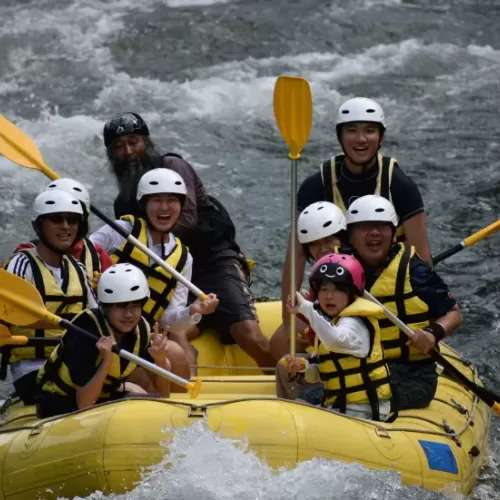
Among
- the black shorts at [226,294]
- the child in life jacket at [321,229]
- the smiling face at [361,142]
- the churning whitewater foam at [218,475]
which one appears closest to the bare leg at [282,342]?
the black shorts at [226,294]

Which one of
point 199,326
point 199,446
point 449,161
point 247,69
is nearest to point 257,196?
point 449,161

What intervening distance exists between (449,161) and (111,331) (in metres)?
7.28

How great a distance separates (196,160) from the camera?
12.8 metres

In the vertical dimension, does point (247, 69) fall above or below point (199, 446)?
above

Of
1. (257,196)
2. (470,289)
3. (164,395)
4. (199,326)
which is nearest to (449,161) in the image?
(257,196)

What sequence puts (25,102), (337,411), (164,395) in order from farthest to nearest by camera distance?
(25,102) < (164,395) < (337,411)

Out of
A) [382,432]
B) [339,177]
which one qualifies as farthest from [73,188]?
[382,432]

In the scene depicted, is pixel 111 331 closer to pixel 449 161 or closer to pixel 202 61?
pixel 449 161

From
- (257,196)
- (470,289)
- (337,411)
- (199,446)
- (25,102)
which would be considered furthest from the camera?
(25,102)

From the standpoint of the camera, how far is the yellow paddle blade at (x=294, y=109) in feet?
21.8

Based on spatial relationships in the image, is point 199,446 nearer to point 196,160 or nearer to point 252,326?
point 252,326

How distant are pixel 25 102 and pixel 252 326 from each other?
718 cm

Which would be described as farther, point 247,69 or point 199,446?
point 247,69

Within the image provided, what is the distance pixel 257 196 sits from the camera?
12047 mm
